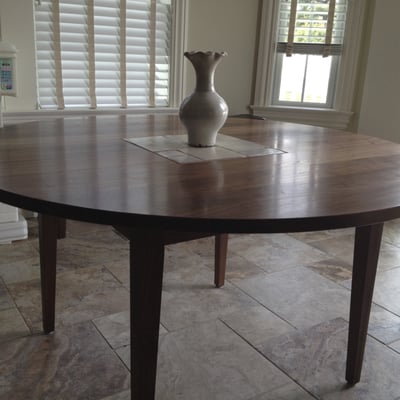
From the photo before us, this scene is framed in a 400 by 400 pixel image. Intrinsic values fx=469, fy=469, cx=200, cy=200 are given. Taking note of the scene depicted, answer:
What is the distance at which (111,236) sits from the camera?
8.68ft

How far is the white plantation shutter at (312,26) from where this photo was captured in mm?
3143

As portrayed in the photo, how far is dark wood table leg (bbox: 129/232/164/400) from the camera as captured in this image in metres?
0.97

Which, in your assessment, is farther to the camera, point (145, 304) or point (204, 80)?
point (204, 80)

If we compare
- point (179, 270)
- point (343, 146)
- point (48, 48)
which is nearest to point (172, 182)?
point (343, 146)

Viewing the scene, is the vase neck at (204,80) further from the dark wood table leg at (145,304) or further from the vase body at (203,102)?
the dark wood table leg at (145,304)

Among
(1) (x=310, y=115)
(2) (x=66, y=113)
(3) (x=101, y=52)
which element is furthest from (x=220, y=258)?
(1) (x=310, y=115)

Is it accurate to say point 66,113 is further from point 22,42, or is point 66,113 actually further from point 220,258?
point 220,258

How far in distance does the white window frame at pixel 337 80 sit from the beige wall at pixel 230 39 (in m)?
0.07

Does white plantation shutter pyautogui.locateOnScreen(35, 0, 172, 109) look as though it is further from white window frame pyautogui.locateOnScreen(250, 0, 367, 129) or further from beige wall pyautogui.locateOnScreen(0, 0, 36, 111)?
white window frame pyautogui.locateOnScreen(250, 0, 367, 129)

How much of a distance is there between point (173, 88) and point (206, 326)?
1.77 meters

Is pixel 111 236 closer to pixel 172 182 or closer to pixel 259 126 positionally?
pixel 259 126

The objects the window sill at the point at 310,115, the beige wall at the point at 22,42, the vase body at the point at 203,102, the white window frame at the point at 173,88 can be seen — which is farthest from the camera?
the window sill at the point at 310,115

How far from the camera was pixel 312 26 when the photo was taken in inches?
126

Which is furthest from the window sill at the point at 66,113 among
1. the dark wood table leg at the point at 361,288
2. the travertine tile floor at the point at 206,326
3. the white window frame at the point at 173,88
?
the dark wood table leg at the point at 361,288
